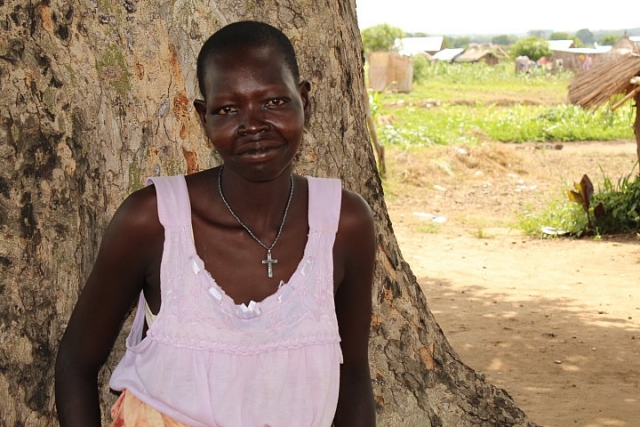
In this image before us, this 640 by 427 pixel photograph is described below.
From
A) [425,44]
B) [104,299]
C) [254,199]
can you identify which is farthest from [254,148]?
[425,44]

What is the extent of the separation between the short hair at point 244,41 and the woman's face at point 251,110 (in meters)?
0.01

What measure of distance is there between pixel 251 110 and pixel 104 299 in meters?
0.47

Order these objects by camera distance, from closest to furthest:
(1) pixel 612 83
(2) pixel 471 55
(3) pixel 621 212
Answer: (3) pixel 621 212 → (1) pixel 612 83 → (2) pixel 471 55

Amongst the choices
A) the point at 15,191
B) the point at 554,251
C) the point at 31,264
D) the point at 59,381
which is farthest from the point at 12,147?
the point at 554,251

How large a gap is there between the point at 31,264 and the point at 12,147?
0.90 ft

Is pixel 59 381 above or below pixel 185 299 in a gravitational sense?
below

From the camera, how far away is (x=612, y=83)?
8492mm

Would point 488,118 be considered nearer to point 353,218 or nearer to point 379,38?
point 353,218

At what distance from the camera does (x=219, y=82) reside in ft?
5.13

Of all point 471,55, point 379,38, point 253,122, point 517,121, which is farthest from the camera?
point 471,55

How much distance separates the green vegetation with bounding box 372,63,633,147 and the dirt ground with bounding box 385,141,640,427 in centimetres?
156

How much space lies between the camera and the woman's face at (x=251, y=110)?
1555 mm

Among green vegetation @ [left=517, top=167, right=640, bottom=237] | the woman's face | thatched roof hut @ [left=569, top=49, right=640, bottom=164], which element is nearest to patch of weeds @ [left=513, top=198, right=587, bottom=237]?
green vegetation @ [left=517, top=167, right=640, bottom=237]

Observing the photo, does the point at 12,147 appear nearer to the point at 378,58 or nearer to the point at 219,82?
the point at 219,82
